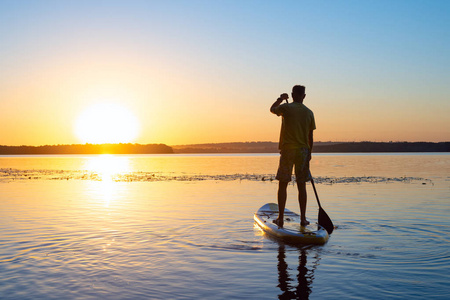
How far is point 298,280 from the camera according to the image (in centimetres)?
635

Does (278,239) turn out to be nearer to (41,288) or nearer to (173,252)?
(173,252)

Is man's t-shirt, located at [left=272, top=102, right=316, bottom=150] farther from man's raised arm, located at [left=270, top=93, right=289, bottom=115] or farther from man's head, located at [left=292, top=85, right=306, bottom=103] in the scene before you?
man's head, located at [left=292, top=85, right=306, bottom=103]

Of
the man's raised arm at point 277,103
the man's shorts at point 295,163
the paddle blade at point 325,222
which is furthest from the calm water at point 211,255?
the man's raised arm at point 277,103

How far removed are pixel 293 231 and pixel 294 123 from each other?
231 centimetres

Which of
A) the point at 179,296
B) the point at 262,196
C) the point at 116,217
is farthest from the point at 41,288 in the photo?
the point at 262,196

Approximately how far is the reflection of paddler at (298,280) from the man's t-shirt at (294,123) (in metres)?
2.74

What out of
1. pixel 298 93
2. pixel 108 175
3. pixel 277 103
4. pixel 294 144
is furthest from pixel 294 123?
pixel 108 175

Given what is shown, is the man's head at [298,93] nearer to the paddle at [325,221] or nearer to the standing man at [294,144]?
the standing man at [294,144]

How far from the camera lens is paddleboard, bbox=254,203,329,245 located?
29.2 feet

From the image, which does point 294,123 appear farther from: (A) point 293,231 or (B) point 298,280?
(B) point 298,280

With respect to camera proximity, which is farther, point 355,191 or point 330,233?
point 355,191

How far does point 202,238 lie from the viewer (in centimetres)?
959

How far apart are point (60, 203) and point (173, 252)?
395 inches

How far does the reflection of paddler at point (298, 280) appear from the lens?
5680 millimetres
